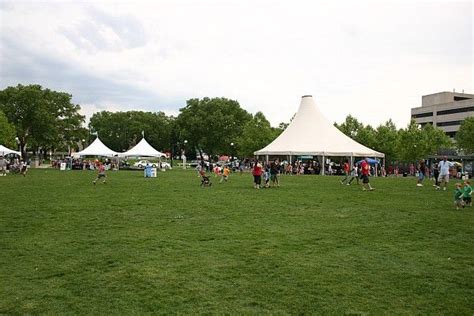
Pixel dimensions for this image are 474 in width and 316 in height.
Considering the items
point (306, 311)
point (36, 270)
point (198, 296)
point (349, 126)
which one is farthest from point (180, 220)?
point (349, 126)

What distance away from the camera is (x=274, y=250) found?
7336mm

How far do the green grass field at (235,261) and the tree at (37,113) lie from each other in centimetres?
5533

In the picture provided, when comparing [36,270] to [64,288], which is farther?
[36,270]

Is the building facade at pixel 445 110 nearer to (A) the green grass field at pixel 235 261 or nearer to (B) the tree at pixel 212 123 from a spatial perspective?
(B) the tree at pixel 212 123

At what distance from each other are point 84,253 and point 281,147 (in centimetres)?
2983

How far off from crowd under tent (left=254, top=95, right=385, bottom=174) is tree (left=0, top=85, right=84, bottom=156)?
38812mm

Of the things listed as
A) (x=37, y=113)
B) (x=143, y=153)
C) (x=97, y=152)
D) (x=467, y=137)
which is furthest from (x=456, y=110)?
(x=37, y=113)

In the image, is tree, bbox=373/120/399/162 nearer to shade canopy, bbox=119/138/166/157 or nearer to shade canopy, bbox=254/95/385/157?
shade canopy, bbox=254/95/385/157

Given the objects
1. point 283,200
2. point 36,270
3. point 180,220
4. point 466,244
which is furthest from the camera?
point 283,200

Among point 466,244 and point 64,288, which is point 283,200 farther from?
point 64,288

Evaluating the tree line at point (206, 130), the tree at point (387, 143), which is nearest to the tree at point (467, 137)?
the tree line at point (206, 130)

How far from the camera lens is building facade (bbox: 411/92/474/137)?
78350mm

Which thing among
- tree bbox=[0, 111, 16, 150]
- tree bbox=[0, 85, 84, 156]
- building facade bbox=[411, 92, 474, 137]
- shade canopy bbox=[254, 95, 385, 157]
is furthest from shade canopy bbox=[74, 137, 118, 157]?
building facade bbox=[411, 92, 474, 137]

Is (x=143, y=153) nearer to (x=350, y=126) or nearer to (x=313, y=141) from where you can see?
(x=313, y=141)
